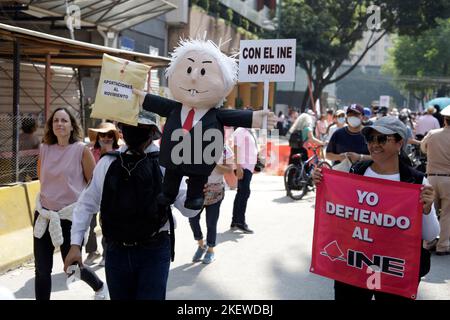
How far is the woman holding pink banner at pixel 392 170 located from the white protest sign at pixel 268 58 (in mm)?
2023

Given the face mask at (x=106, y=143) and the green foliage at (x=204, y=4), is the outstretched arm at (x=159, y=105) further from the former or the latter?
the green foliage at (x=204, y=4)

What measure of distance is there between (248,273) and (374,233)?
2.92 m

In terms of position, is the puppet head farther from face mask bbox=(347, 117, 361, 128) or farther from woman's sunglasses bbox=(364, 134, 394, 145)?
face mask bbox=(347, 117, 361, 128)

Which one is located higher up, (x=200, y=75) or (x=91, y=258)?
(x=200, y=75)

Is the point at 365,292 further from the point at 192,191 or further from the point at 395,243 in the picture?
the point at 192,191

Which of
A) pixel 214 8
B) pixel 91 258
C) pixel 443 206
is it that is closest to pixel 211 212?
pixel 91 258

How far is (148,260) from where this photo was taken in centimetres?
353

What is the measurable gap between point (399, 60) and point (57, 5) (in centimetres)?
5060

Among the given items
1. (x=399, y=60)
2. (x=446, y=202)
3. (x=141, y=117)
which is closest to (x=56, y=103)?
(x=446, y=202)

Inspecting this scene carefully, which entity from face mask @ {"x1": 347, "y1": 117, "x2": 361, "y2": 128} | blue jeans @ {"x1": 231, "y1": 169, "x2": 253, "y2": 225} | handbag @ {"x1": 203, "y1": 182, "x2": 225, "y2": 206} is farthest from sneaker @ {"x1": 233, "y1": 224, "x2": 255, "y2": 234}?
face mask @ {"x1": 347, "y1": 117, "x2": 361, "y2": 128}

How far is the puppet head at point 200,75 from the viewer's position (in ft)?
11.9

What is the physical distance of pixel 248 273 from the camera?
6371 mm

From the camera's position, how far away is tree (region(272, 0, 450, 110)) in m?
30.8

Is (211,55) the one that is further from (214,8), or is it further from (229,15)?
(229,15)
